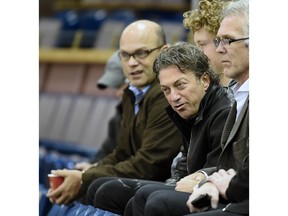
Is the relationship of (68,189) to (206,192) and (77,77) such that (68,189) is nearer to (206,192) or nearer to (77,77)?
(206,192)

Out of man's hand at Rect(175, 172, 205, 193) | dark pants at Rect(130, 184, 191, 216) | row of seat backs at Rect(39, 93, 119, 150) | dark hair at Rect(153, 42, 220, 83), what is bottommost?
row of seat backs at Rect(39, 93, 119, 150)

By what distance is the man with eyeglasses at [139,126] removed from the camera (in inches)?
181

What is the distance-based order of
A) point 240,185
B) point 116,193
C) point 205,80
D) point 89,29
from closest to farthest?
point 240,185 → point 205,80 → point 116,193 → point 89,29

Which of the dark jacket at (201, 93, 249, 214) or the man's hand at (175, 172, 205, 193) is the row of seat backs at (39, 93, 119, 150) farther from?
the dark jacket at (201, 93, 249, 214)

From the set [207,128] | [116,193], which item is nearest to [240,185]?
[207,128]

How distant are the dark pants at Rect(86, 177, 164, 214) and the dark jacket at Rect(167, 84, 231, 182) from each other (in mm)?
322

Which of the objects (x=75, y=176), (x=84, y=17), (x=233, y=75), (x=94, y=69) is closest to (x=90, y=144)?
(x=94, y=69)

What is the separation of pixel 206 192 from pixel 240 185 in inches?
7.5

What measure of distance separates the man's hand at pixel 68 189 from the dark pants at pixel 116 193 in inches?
24.3

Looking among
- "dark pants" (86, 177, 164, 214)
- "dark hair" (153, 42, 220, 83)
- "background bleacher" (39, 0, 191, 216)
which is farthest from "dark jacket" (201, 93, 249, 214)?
"background bleacher" (39, 0, 191, 216)

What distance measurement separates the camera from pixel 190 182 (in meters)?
3.63

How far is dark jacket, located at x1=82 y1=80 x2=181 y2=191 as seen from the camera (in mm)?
4562
